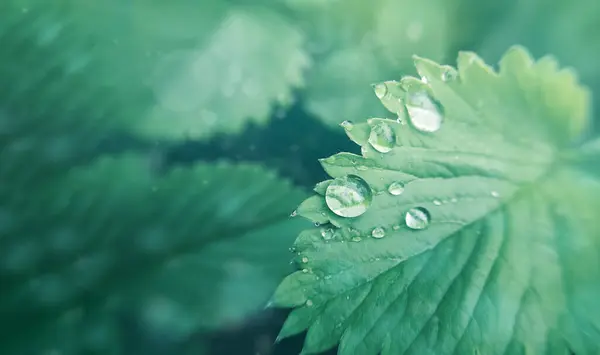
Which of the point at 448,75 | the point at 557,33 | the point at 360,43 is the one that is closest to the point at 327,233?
the point at 448,75

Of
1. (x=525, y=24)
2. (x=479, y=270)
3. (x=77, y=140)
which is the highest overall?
(x=525, y=24)

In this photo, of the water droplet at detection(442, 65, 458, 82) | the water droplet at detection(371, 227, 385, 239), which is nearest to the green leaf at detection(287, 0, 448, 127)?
the water droplet at detection(442, 65, 458, 82)

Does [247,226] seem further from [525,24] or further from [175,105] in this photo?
[525,24]

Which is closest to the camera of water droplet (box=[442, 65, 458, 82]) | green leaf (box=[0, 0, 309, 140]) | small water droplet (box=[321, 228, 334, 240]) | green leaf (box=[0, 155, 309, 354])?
small water droplet (box=[321, 228, 334, 240])

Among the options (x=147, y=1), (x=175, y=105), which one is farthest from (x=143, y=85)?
(x=147, y=1)

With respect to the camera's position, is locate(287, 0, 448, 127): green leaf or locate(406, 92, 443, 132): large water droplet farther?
locate(287, 0, 448, 127): green leaf

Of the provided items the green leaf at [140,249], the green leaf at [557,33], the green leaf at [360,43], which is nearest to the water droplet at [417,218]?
the green leaf at [140,249]

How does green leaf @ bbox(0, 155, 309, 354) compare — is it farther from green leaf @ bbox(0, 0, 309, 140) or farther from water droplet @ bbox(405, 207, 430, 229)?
water droplet @ bbox(405, 207, 430, 229)

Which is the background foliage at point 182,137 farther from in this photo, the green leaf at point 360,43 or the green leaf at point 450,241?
the green leaf at point 450,241
